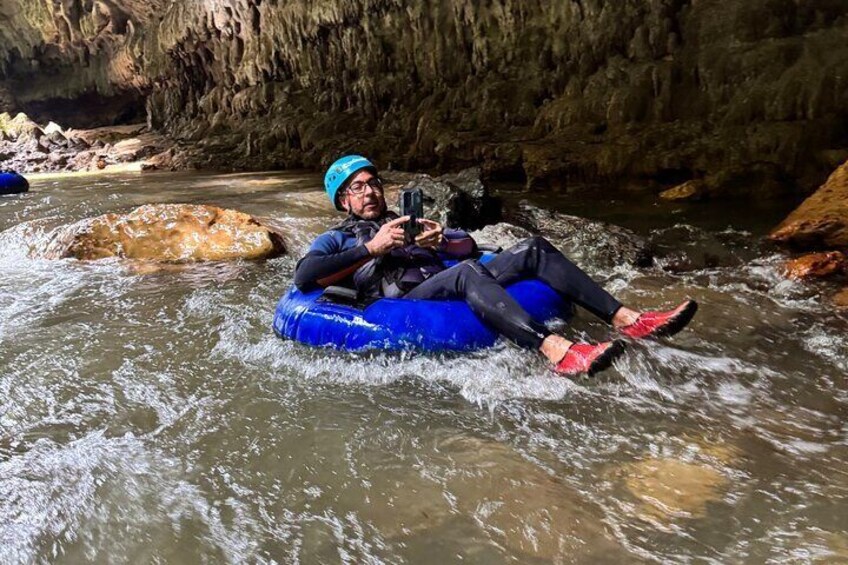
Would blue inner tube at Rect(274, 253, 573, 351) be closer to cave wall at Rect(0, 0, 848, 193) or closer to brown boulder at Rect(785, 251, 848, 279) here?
brown boulder at Rect(785, 251, 848, 279)

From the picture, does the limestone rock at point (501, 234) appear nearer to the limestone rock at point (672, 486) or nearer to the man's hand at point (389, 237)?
the man's hand at point (389, 237)

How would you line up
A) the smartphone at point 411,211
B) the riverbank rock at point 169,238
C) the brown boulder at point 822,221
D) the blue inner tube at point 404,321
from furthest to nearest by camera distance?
the riverbank rock at point 169,238, the brown boulder at point 822,221, the smartphone at point 411,211, the blue inner tube at point 404,321

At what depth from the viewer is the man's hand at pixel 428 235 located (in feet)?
9.77

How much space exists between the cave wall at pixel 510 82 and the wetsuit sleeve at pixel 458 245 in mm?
5191

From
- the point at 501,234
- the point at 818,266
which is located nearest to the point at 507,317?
the point at 818,266

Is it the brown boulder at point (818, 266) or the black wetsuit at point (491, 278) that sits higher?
the black wetsuit at point (491, 278)

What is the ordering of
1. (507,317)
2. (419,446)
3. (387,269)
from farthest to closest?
1. (387,269)
2. (507,317)
3. (419,446)

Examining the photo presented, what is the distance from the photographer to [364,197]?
→ 10.7ft

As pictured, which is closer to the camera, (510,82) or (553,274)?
(553,274)

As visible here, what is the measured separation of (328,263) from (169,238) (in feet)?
11.0

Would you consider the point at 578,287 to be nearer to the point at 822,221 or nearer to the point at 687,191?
the point at 822,221

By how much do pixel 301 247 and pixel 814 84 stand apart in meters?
6.65

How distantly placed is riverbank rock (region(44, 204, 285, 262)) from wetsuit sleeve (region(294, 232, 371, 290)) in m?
2.63

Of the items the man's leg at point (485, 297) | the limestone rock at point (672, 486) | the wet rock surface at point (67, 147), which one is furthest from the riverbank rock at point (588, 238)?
the wet rock surface at point (67, 147)
